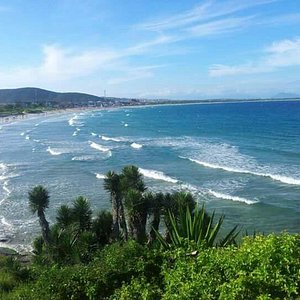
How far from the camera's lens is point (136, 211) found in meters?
19.3

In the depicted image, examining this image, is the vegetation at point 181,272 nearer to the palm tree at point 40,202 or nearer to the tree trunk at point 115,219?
the tree trunk at point 115,219

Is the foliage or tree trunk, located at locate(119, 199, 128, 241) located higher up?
the foliage

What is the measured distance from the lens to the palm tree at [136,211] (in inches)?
751

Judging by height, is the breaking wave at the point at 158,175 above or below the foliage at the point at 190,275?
below

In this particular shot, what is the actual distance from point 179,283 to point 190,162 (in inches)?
1630

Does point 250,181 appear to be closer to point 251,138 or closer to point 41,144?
point 251,138

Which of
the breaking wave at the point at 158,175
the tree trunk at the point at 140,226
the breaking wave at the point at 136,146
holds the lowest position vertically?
the breaking wave at the point at 158,175

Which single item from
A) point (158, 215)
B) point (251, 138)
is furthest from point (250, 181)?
point (251, 138)

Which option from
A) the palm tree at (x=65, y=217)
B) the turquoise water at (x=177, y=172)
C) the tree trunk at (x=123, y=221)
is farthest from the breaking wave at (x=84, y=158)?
the palm tree at (x=65, y=217)

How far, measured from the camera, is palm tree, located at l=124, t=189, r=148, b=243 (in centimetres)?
1908

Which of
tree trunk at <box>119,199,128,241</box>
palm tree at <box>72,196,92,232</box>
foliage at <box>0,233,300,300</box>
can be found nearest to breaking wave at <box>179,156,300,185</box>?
tree trunk at <box>119,199,128,241</box>

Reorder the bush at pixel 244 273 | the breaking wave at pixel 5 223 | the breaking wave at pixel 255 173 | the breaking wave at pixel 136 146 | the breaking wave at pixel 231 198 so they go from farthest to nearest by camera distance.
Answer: the breaking wave at pixel 136 146
the breaking wave at pixel 255 173
the breaking wave at pixel 231 198
the breaking wave at pixel 5 223
the bush at pixel 244 273

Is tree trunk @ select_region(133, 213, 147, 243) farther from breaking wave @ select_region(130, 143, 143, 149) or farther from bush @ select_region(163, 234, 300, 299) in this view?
breaking wave @ select_region(130, 143, 143, 149)

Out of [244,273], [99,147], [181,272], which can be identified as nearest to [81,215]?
[181,272]
